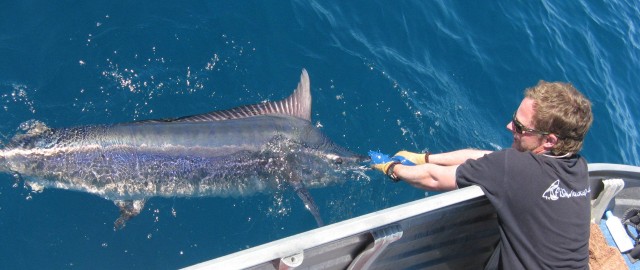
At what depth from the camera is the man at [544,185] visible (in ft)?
11.2

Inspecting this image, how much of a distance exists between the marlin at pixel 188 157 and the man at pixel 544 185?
2145 millimetres

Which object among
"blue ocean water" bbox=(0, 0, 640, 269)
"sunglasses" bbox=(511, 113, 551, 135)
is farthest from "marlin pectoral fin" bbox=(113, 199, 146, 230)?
"sunglasses" bbox=(511, 113, 551, 135)

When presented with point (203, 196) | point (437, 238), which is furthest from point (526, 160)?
point (203, 196)

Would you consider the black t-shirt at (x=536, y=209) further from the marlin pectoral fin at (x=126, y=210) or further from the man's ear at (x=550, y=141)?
the marlin pectoral fin at (x=126, y=210)

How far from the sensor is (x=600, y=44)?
36.9 ft

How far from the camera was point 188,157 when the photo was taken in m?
5.27

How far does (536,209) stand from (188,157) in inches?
132

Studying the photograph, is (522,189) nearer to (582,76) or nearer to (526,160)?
(526,160)

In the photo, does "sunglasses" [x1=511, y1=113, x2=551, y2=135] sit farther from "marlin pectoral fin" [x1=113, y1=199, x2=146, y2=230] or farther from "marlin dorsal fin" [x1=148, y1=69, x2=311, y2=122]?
"marlin pectoral fin" [x1=113, y1=199, x2=146, y2=230]

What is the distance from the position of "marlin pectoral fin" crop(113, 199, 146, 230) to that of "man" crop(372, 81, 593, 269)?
3.26 metres

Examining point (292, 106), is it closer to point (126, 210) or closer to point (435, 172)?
point (126, 210)

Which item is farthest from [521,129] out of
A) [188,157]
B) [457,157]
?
[188,157]

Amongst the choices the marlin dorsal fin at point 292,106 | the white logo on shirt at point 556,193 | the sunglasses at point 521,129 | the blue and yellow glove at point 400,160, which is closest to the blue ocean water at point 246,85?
the marlin dorsal fin at point 292,106

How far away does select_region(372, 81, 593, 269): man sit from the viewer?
11.2ft
